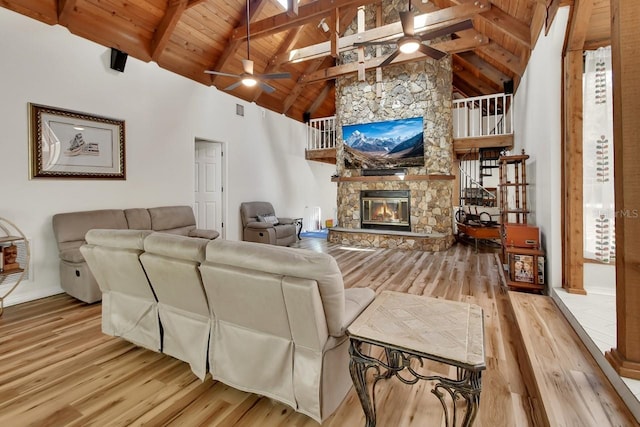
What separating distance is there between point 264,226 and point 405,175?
129 inches

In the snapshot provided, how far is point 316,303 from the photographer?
4.72ft

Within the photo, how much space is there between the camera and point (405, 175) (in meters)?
6.61

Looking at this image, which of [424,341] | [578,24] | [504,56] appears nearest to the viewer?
[424,341]

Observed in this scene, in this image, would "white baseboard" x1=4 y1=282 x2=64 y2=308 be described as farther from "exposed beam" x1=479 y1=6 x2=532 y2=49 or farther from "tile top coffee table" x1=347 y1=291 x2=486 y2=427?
"exposed beam" x1=479 y1=6 x2=532 y2=49

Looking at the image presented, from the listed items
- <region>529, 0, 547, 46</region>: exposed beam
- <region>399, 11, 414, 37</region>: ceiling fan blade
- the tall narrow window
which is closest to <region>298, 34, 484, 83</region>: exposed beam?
<region>529, 0, 547, 46</region>: exposed beam

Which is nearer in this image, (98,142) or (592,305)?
(592,305)

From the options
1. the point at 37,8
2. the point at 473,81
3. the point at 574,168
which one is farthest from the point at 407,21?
the point at 473,81

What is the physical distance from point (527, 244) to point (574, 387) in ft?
6.82

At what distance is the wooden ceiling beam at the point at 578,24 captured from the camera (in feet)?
7.63

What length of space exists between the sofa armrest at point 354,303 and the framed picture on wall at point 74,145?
13.2 feet

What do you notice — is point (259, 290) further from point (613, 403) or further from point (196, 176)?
point (196, 176)

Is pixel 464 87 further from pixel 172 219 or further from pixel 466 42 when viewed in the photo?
pixel 172 219

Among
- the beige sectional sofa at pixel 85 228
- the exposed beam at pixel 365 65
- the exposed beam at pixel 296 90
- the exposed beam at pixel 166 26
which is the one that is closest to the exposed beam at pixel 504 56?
the exposed beam at pixel 365 65

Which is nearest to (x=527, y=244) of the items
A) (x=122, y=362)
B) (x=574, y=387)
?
(x=574, y=387)
